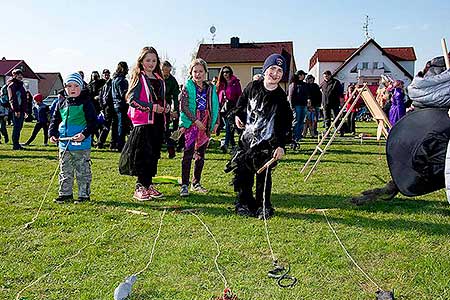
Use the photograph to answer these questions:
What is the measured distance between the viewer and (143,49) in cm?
626

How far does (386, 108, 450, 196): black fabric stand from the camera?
396 cm

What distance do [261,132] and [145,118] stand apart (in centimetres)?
159

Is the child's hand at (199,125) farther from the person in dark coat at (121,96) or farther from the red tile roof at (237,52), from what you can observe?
the red tile roof at (237,52)

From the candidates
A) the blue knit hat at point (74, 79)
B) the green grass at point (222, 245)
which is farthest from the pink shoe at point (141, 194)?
the blue knit hat at point (74, 79)

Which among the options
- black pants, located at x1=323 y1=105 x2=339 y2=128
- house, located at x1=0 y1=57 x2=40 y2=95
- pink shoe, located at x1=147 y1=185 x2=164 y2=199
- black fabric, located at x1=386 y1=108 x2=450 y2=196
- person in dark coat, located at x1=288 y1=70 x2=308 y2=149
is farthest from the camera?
house, located at x1=0 y1=57 x2=40 y2=95

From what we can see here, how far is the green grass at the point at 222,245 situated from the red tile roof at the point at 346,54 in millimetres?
47665

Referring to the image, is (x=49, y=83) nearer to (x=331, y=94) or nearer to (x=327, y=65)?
(x=327, y=65)

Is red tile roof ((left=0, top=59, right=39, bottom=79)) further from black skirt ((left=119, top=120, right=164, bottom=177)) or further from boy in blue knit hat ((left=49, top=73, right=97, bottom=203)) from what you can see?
black skirt ((left=119, top=120, right=164, bottom=177))

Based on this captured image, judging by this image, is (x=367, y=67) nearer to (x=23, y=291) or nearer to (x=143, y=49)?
(x=143, y=49)

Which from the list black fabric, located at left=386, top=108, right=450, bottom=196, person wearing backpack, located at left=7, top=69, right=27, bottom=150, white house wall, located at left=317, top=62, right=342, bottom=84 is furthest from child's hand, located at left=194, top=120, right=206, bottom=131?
white house wall, located at left=317, top=62, right=342, bottom=84

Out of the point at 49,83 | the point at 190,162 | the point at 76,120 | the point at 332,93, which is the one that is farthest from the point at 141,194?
the point at 49,83

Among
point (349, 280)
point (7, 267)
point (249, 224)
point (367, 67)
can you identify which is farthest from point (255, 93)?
point (367, 67)

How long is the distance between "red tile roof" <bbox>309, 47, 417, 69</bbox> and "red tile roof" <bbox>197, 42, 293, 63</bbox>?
10.0m

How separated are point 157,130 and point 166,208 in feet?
3.50
